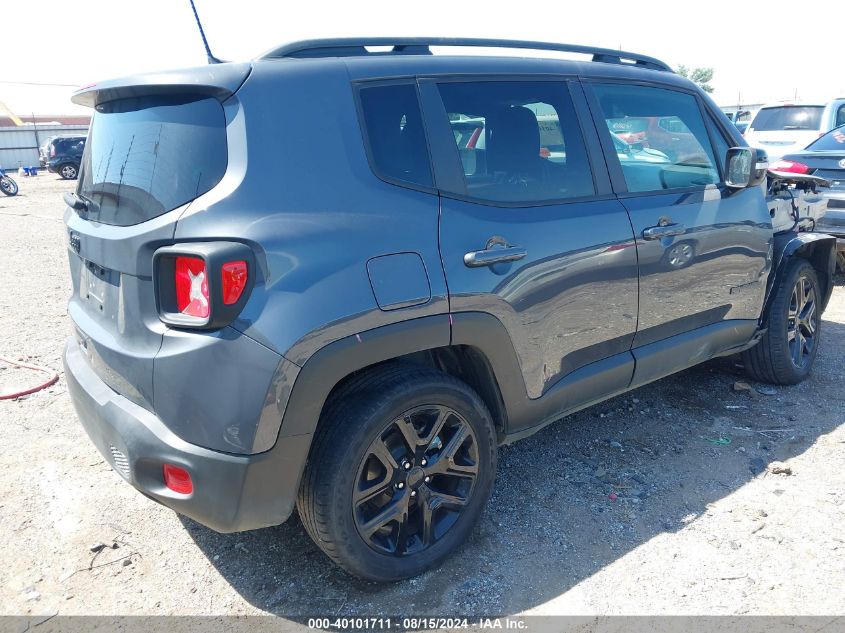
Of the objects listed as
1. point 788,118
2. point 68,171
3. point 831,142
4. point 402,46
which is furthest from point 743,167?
point 68,171

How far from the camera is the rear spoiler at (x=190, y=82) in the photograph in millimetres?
2268

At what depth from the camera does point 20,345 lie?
216 inches

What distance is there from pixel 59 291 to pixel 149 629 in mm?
5832

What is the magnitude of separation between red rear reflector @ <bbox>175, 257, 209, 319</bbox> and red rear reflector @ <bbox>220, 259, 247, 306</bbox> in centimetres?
6

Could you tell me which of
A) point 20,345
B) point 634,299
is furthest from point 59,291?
point 634,299

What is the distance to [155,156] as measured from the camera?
238 centimetres

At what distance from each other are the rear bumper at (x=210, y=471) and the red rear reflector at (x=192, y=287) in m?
0.41

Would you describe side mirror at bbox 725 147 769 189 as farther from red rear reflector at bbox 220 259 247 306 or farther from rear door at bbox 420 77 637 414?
red rear reflector at bbox 220 259 247 306

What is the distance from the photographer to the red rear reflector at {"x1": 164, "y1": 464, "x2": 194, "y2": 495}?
7.42 ft

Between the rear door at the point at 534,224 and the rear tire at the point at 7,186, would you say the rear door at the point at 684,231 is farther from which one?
the rear tire at the point at 7,186

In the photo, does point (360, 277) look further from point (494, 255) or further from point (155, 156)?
point (155, 156)

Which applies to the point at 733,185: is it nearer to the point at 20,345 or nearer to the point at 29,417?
the point at 29,417

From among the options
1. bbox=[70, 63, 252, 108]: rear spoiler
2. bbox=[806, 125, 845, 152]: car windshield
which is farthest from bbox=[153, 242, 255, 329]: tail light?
bbox=[806, 125, 845, 152]: car windshield

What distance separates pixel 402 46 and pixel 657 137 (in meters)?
1.61
